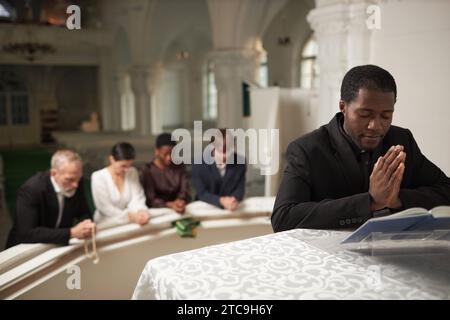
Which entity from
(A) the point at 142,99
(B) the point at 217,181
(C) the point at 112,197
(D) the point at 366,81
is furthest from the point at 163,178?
(A) the point at 142,99

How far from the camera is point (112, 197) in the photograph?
3.78 meters

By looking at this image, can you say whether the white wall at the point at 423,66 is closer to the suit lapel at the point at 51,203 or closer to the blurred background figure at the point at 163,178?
the blurred background figure at the point at 163,178

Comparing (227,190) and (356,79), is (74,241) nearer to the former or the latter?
(227,190)

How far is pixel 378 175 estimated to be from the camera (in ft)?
5.12

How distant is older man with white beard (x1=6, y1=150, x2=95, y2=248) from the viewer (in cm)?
288

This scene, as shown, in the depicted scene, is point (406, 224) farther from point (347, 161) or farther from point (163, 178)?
point (163, 178)

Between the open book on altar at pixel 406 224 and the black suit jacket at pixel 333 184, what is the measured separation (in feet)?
0.78

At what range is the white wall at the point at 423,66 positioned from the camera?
327cm

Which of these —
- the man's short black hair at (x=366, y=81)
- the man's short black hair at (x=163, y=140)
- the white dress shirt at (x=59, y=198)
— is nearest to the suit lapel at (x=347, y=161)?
the man's short black hair at (x=366, y=81)

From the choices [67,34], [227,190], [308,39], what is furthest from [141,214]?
[67,34]

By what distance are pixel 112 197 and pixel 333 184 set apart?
2.35 m

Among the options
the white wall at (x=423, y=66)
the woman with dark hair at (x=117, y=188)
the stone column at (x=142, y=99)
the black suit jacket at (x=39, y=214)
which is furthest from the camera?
the stone column at (x=142, y=99)

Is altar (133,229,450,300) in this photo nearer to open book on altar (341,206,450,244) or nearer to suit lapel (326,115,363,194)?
open book on altar (341,206,450,244)

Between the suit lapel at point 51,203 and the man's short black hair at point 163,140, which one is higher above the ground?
the man's short black hair at point 163,140
